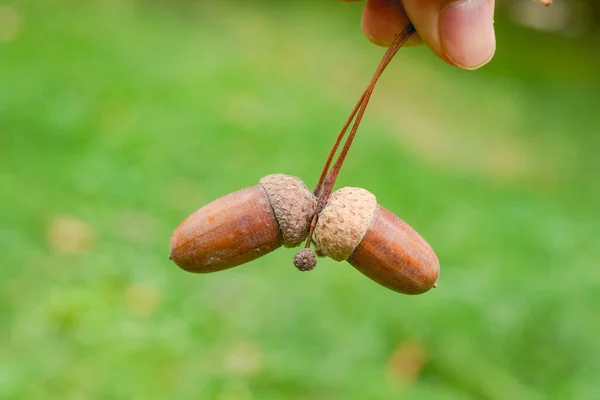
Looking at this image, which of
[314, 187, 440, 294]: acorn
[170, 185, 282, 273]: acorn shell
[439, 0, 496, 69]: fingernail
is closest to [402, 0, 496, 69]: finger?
[439, 0, 496, 69]: fingernail

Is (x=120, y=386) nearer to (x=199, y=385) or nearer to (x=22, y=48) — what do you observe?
(x=199, y=385)

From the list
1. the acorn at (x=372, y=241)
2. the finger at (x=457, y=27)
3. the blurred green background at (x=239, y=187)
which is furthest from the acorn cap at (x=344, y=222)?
the blurred green background at (x=239, y=187)

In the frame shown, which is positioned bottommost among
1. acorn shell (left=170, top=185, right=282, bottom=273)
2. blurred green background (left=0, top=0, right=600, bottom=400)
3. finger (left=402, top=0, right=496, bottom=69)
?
blurred green background (left=0, top=0, right=600, bottom=400)

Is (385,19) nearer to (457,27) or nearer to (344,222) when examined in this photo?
(457,27)

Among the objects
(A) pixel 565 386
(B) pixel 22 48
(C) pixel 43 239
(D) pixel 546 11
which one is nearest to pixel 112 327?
(C) pixel 43 239

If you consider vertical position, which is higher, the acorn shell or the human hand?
the human hand

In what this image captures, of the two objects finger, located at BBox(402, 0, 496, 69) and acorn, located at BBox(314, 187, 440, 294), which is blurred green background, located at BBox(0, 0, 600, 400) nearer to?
acorn, located at BBox(314, 187, 440, 294)

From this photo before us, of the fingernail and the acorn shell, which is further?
the fingernail
